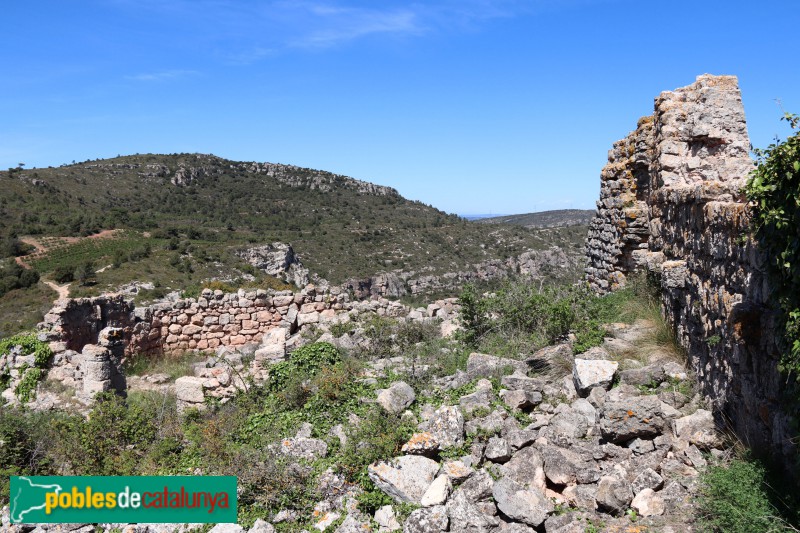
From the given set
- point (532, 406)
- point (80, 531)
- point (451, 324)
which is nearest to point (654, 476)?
point (532, 406)

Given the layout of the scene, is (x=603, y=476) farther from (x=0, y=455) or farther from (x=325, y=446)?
(x=0, y=455)

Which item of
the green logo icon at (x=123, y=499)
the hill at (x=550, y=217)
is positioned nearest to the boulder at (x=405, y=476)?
the green logo icon at (x=123, y=499)

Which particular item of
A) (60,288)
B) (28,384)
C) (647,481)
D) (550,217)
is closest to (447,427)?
(647,481)

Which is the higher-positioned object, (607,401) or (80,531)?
(607,401)

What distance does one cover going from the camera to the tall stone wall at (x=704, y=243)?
4184mm

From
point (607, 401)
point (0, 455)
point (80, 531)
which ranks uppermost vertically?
point (607, 401)

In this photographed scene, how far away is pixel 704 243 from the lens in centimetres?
555

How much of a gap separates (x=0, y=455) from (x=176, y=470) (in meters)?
2.15

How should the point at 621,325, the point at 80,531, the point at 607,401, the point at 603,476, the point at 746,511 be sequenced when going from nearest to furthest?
1. the point at 746,511
2. the point at 603,476
3. the point at 80,531
4. the point at 607,401
5. the point at 621,325

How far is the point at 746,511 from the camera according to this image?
11.8ft

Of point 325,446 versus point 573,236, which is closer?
point 325,446

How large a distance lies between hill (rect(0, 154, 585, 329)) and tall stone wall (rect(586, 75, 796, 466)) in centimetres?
1305

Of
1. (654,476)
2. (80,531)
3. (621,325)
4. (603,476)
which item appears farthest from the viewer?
(621,325)

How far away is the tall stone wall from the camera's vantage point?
418 cm
